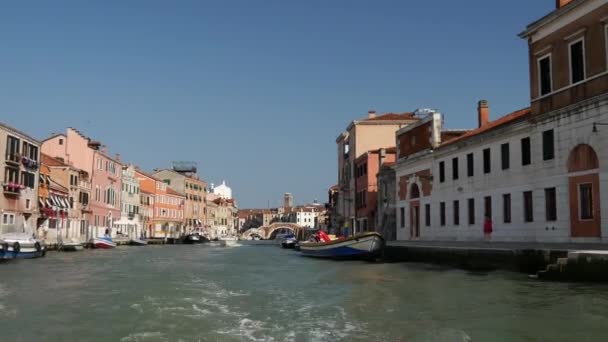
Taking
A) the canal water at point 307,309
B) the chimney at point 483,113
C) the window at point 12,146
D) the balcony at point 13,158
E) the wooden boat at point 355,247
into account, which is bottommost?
the canal water at point 307,309

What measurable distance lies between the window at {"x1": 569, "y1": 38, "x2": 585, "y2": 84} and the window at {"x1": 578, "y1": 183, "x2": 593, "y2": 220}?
3756 mm

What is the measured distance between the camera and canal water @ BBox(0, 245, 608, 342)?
10.1 metres

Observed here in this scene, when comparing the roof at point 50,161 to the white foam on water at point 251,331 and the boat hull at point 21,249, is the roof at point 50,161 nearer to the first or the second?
the boat hull at point 21,249

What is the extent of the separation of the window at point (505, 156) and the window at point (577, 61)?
199 inches

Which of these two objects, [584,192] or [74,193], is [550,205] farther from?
[74,193]

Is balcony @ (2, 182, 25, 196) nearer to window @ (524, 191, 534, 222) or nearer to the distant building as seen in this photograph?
window @ (524, 191, 534, 222)

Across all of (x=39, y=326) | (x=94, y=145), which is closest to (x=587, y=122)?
(x=39, y=326)

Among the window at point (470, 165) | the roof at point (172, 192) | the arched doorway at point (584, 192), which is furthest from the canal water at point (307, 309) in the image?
the roof at point (172, 192)

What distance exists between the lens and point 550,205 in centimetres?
2317

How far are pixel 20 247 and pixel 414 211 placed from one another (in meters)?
21.3

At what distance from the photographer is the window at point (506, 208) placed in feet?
86.1

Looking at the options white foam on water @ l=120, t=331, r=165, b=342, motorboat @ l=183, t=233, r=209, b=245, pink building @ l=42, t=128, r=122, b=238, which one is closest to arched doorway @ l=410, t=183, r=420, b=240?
white foam on water @ l=120, t=331, r=165, b=342

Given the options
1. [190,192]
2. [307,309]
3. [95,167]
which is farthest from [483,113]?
[190,192]

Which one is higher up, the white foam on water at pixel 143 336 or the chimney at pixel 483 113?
the chimney at pixel 483 113
